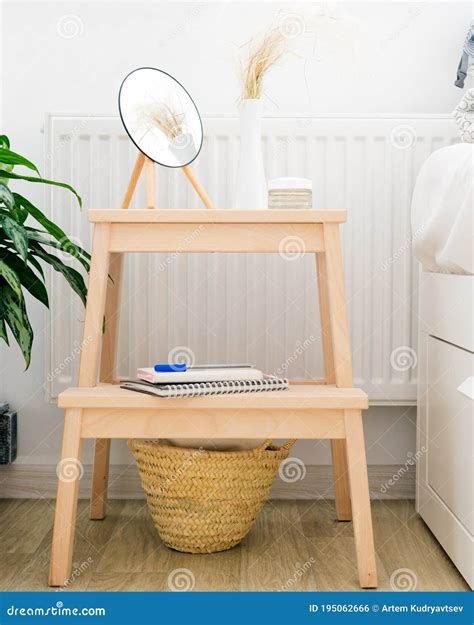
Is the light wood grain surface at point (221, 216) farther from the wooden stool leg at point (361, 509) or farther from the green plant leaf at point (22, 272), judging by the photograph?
the wooden stool leg at point (361, 509)

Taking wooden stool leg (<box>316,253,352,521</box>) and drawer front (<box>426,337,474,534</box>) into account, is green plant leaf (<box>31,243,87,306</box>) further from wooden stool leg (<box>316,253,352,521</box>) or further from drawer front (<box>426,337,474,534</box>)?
drawer front (<box>426,337,474,534</box>)

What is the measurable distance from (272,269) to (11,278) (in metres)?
0.64

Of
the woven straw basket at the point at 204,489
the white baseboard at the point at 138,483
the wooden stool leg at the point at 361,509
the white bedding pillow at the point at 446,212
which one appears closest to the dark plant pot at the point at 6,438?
the white baseboard at the point at 138,483

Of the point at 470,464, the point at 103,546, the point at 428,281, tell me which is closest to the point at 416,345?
the point at 428,281

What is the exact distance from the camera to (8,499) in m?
1.80

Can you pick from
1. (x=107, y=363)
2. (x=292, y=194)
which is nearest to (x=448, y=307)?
(x=292, y=194)

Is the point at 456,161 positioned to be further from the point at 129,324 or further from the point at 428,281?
the point at 129,324

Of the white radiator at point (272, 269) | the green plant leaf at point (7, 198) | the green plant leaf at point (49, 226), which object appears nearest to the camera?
the green plant leaf at point (7, 198)

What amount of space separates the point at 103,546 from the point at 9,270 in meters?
0.54

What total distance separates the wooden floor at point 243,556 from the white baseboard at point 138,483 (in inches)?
3.1

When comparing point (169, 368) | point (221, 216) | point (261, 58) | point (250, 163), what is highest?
point (261, 58)

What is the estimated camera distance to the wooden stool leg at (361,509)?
127cm

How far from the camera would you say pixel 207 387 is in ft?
4.24

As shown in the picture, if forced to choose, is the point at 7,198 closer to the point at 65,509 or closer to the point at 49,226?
the point at 49,226
